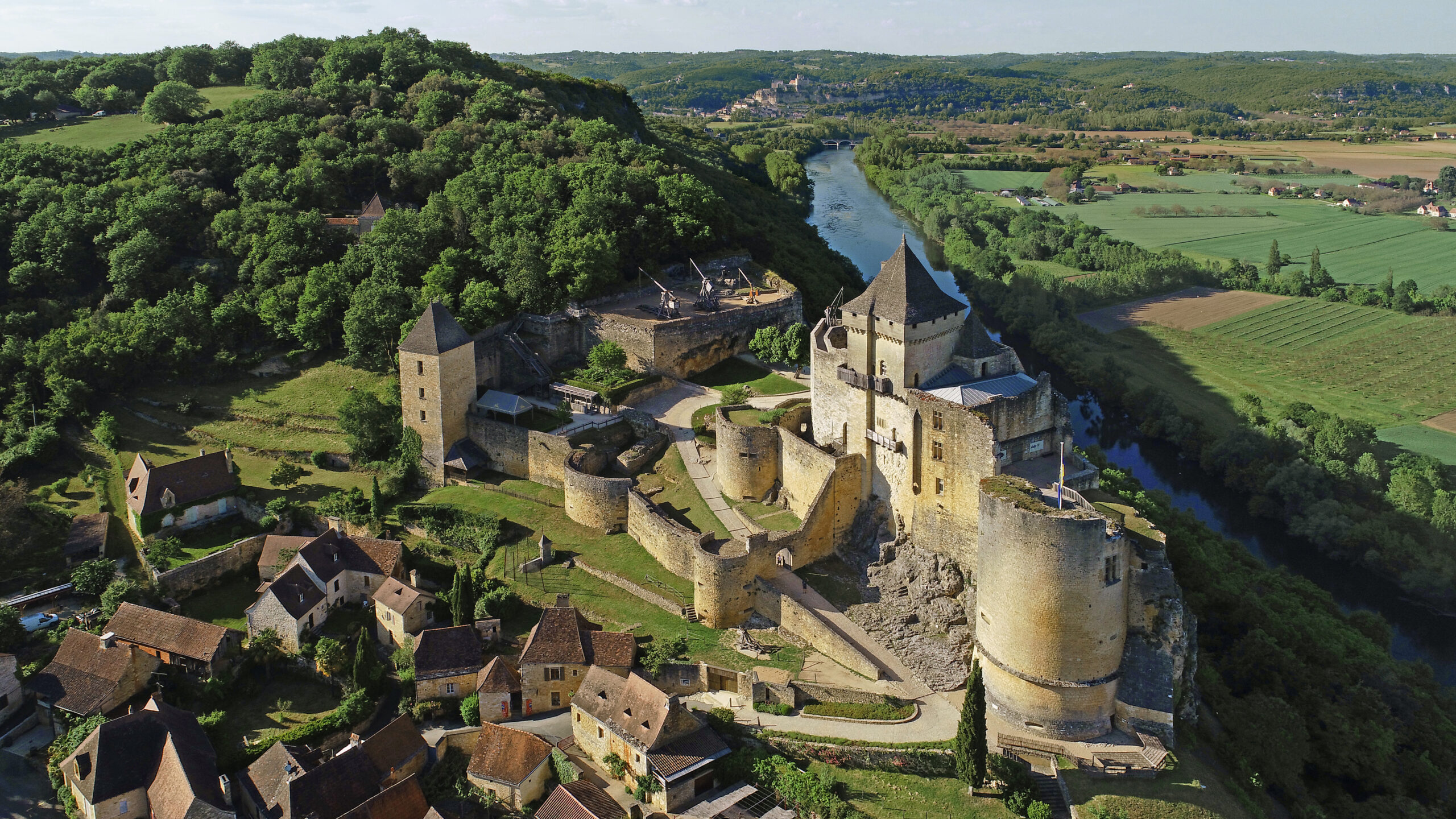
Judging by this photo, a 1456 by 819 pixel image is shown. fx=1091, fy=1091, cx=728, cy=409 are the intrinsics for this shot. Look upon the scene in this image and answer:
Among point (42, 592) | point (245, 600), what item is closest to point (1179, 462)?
point (245, 600)

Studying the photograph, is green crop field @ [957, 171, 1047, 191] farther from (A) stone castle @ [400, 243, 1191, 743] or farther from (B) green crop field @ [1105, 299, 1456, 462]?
(A) stone castle @ [400, 243, 1191, 743]

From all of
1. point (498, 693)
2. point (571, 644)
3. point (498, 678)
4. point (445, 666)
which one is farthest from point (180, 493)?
point (571, 644)

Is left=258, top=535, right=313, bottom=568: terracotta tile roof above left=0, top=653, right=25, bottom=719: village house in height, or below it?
above

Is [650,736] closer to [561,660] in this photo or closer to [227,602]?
[561,660]

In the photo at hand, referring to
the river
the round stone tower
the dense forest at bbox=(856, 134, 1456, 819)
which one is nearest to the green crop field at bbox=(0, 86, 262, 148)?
the river

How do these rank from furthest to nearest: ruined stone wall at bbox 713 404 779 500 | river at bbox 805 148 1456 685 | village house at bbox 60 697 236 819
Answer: river at bbox 805 148 1456 685 → ruined stone wall at bbox 713 404 779 500 → village house at bbox 60 697 236 819

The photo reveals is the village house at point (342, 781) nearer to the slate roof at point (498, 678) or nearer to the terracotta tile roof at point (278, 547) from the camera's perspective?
the slate roof at point (498, 678)
